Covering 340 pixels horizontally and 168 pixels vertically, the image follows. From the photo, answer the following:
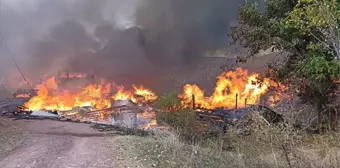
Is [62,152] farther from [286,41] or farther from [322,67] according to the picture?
[286,41]

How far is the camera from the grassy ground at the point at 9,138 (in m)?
12.4

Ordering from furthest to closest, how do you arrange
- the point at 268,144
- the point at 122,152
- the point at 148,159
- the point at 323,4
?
the point at 122,152 < the point at 148,159 < the point at 268,144 < the point at 323,4

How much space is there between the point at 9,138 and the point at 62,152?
395 centimetres

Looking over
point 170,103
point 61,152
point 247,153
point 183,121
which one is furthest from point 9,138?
point 247,153

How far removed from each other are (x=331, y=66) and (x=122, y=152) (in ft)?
25.9

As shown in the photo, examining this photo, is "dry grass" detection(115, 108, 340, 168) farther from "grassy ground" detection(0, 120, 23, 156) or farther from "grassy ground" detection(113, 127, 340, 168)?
"grassy ground" detection(0, 120, 23, 156)

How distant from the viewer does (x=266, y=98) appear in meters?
27.0

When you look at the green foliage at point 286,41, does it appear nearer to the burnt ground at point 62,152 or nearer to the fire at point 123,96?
the burnt ground at point 62,152

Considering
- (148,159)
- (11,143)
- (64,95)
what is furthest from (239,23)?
(64,95)

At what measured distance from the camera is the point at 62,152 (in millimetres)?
11508

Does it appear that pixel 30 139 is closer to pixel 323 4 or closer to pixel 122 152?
pixel 122 152

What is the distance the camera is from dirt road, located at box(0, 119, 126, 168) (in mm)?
10023

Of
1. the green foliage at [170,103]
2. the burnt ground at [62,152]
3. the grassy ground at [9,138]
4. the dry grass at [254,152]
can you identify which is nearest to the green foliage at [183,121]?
the green foliage at [170,103]

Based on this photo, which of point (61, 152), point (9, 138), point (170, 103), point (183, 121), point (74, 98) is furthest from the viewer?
point (74, 98)
